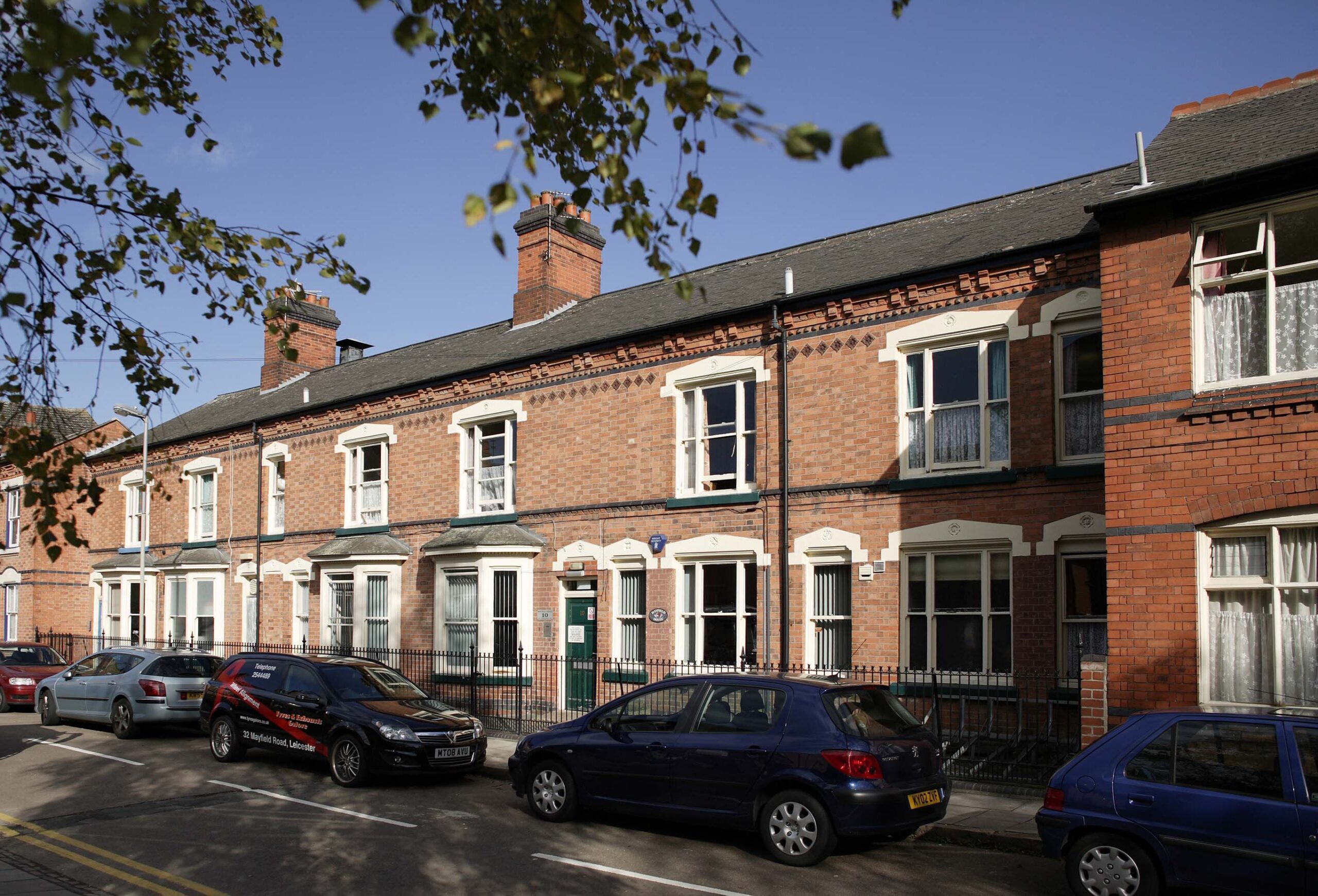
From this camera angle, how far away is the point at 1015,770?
1237 cm

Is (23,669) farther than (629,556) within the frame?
Yes

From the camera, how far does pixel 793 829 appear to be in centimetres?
888

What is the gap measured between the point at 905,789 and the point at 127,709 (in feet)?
44.2

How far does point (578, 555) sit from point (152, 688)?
7221 millimetres

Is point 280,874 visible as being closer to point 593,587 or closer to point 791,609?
point 791,609

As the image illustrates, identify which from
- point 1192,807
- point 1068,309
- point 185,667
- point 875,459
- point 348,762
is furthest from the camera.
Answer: point 185,667

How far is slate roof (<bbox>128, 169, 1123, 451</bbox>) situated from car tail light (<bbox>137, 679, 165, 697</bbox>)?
778cm

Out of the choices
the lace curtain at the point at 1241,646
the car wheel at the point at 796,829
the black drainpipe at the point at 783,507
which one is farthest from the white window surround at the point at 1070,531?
the car wheel at the point at 796,829

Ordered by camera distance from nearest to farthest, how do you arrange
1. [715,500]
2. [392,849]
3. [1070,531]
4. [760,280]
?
[392,849] → [1070,531] → [715,500] → [760,280]

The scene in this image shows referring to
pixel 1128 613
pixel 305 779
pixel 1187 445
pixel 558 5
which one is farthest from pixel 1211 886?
pixel 305 779

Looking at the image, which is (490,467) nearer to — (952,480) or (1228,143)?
(952,480)

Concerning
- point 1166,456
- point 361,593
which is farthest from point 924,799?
point 361,593

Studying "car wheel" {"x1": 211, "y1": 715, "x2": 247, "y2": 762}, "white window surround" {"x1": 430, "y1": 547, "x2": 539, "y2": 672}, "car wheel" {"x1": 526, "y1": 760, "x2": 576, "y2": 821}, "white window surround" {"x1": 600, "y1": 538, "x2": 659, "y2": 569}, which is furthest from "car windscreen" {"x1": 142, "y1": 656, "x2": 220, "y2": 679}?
"car wheel" {"x1": 526, "y1": 760, "x2": 576, "y2": 821}

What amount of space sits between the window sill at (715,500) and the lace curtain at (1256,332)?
708 centimetres
